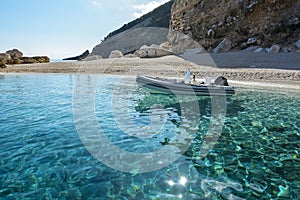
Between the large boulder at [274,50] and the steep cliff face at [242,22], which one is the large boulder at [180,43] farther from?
the large boulder at [274,50]

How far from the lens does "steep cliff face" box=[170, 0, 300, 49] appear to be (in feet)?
70.1

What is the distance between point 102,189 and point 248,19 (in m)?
25.6

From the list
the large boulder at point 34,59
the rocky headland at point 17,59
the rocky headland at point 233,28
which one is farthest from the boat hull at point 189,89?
the large boulder at point 34,59

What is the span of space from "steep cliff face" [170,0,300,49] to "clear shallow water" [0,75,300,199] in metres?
17.4

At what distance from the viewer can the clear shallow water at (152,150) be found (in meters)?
2.79

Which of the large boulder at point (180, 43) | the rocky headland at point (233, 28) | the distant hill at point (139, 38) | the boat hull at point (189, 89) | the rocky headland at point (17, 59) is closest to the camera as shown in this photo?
the boat hull at point (189, 89)

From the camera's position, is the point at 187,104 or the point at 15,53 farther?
the point at 15,53

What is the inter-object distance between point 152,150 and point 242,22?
2413cm

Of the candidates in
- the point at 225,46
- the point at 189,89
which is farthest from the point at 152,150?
the point at 225,46

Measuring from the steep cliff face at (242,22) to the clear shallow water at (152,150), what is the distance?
57.2 ft

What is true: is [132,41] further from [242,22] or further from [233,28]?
[242,22]

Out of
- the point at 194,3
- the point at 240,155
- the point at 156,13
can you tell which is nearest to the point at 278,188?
the point at 240,155

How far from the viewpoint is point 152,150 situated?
13.5 ft

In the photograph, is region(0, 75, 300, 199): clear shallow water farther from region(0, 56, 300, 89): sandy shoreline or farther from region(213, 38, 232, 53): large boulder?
region(213, 38, 232, 53): large boulder
